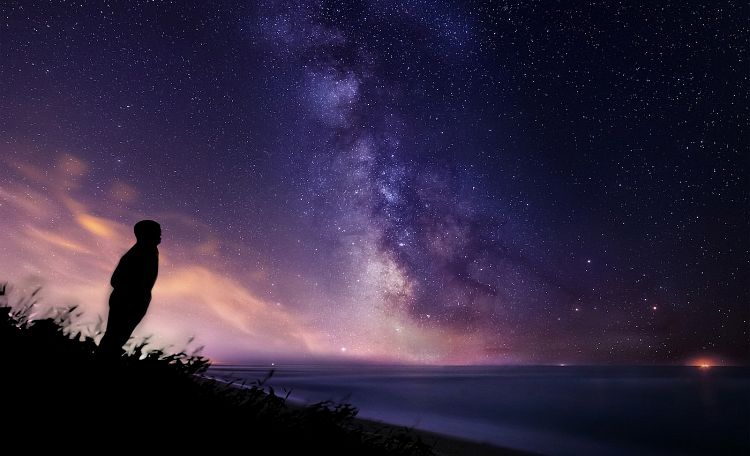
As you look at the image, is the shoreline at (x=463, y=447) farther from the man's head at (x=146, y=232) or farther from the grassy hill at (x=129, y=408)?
the grassy hill at (x=129, y=408)

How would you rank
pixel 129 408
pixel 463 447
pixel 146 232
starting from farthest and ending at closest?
1. pixel 463 447
2. pixel 146 232
3. pixel 129 408

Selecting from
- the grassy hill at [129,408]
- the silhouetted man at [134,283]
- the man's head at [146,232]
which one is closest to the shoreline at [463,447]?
the silhouetted man at [134,283]

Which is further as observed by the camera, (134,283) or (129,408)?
(134,283)

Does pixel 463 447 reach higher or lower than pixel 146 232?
lower

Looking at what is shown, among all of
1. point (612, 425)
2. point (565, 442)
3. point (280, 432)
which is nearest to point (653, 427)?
point (612, 425)

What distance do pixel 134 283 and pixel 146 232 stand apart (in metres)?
0.65

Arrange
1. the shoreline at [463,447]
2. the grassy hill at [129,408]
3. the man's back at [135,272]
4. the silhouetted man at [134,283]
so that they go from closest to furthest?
the grassy hill at [129,408] < the silhouetted man at [134,283] < the man's back at [135,272] < the shoreline at [463,447]

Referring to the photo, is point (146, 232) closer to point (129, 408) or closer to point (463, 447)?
point (129, 408)

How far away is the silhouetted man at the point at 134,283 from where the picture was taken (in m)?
4.67

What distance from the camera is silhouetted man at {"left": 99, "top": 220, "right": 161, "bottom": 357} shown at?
467 centimetres

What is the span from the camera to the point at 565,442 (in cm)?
1984

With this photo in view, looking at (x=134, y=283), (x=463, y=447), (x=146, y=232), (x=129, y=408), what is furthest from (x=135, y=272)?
(x=463, y=447)

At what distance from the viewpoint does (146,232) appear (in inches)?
202

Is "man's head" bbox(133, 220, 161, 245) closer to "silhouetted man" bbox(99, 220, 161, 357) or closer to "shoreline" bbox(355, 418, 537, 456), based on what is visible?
"silhouetted man" bbox(99, 220, 161, 357)
